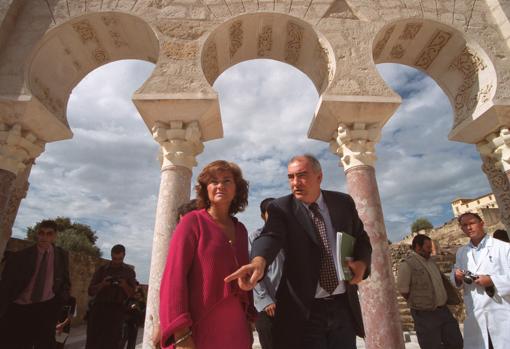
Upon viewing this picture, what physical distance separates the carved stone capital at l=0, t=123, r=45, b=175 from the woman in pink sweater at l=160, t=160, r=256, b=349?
13.8 ft

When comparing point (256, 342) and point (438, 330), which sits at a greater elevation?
point (438, 330)

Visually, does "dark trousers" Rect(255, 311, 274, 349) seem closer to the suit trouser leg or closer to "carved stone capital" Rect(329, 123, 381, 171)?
the suit trouser leg

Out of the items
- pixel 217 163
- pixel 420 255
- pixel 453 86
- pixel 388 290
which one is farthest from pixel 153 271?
pixel 453 86

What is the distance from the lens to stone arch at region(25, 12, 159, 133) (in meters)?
5.30

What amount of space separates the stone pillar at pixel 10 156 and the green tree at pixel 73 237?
945 inches

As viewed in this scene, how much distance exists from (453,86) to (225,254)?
5689 millimetres

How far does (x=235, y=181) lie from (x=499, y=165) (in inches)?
185

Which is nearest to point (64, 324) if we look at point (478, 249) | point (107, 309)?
point (107, 309)

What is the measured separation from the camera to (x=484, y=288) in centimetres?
366

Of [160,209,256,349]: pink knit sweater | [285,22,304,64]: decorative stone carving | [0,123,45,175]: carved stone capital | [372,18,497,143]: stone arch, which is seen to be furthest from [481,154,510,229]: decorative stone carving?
[0,123,45,175]: carved stone capital

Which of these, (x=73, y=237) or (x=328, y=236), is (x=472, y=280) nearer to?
(x=328, y=236)

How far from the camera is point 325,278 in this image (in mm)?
1966

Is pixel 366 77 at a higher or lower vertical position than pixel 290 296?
higher

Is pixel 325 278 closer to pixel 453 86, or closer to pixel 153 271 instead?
pixel 153 271
